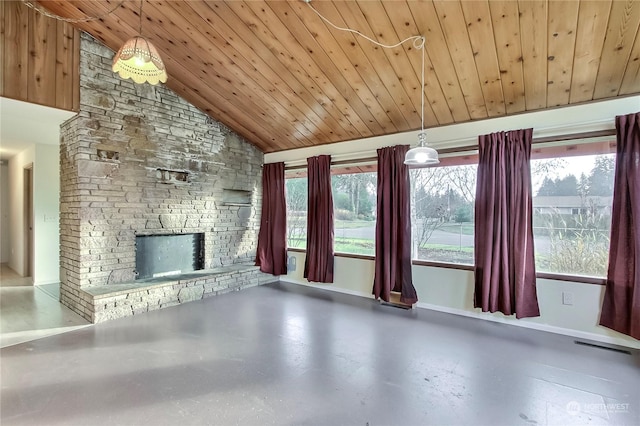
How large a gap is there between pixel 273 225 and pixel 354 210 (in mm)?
1534

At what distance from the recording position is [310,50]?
3.22m

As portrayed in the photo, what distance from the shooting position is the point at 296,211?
224 inches

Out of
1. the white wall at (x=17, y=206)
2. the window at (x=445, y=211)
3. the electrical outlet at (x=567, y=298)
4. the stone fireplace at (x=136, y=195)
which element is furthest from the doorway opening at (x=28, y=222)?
the electrical outlet at (x=567, y=298)

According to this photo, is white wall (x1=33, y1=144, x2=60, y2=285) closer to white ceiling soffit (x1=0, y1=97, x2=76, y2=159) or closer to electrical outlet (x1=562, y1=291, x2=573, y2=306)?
white ceiling soffit (x1=0, y1=97, x2=76, y2=159)

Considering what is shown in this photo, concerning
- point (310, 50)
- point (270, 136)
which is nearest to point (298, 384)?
point (310, 50)

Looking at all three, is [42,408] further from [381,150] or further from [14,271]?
[14,271]

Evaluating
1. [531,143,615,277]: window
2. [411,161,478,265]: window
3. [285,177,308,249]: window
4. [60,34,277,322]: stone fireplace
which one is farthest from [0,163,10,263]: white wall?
[531,143,615,277]: window

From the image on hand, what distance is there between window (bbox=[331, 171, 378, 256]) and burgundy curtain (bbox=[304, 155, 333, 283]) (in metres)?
0.23

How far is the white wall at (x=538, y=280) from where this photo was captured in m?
3.13

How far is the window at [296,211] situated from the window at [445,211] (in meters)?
2.03

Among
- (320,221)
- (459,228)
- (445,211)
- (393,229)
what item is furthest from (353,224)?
(459,228)

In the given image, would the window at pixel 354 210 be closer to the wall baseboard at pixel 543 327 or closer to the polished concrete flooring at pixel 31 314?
the wall baseboard at pixel 543 327

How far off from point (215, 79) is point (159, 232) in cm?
224

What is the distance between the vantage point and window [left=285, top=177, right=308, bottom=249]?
560 centimetres
